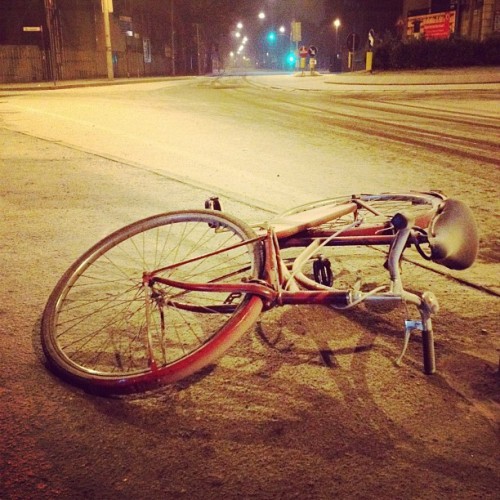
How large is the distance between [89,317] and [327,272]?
1.52 m

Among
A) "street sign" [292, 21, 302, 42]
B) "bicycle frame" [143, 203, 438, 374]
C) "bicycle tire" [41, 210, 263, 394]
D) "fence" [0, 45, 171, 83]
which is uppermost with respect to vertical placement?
"street sign" [292, 21, 302, 42]

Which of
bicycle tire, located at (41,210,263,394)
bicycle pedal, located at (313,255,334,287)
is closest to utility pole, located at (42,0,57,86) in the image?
bicycle tire, located at (41,210,263,394)

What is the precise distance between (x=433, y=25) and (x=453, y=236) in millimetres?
42297

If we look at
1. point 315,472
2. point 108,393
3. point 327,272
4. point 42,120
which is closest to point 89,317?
point 108,393

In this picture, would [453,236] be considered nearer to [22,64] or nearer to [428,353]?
[428,353]

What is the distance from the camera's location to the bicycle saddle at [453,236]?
281 centimetres

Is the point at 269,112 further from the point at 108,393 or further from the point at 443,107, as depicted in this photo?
the point at 108,393

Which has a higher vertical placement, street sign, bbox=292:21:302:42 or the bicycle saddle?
street sign, bbox=292:21:302:42

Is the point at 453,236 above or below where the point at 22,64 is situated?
below

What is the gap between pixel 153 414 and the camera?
2506 millimetres

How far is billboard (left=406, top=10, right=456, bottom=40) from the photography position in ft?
125

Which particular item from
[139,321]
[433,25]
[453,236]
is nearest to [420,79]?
[433,25]

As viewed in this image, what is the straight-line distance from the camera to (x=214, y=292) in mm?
3227

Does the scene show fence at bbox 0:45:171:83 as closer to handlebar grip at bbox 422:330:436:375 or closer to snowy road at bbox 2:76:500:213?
snowy road at bbox 2:76:500:213
